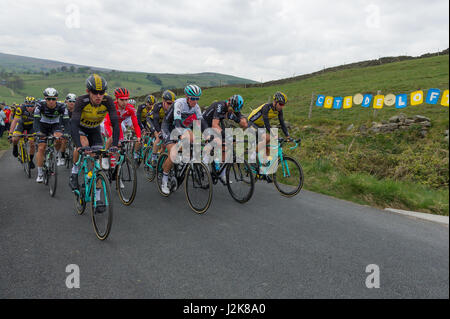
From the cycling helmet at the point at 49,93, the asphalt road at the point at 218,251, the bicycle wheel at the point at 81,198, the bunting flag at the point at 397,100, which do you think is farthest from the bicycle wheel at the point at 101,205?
the bunting flag at the point at 397,100

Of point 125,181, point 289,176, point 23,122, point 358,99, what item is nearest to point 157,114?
point 125,181

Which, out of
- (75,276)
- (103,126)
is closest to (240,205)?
(75,276)

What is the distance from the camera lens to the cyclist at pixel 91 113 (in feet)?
15.8

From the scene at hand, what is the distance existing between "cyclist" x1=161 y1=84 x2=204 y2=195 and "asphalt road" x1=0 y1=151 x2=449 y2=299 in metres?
0.85

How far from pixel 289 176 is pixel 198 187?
2488 mm

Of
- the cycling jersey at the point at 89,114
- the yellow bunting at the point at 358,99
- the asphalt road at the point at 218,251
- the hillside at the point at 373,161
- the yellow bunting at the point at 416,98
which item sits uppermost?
the yellow bunting at the point at 358,99

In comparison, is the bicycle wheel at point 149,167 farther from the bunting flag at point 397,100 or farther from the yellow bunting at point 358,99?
the yellow bunting at point 358,99

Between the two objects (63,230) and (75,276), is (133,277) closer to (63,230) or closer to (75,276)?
(75,276)

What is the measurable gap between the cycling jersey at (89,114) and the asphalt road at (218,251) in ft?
5.04

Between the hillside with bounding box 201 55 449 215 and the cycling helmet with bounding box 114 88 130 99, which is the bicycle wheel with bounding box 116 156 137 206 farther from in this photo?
the hillside with bounding box 201 55 449 215

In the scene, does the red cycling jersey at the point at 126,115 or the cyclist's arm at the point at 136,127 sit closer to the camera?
the cyclist's arm at the point at 136,127

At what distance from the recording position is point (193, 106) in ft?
21.3
